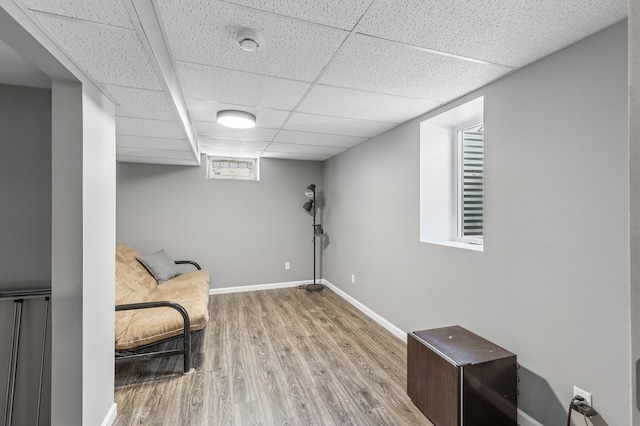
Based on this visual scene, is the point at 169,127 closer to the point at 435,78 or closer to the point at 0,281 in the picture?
the point at 0,281

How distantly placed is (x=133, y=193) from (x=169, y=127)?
2.30 m

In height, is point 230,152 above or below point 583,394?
above

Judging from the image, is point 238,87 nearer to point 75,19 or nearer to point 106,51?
point 106,51

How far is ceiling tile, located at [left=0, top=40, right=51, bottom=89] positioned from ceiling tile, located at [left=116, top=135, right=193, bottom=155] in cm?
104

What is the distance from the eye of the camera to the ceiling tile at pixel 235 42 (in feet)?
4.32

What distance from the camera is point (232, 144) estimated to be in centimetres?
391

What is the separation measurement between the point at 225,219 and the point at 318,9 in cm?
379

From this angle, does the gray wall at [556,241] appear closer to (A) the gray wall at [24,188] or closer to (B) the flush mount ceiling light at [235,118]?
(B) the flush mount ceiling light at [235,118]

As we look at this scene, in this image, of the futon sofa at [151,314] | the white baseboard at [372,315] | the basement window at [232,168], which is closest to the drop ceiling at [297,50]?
the futon sofa at [151,314]

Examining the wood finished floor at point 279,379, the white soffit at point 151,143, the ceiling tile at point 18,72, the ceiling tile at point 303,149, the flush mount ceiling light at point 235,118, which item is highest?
the ceiling tile at point 303,149

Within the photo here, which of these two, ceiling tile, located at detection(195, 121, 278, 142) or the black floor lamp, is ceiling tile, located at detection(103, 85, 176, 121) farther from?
the black floor lamp

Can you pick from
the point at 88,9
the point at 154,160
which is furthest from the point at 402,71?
the point at 154,160

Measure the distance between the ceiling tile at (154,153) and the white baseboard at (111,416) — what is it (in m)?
2.44

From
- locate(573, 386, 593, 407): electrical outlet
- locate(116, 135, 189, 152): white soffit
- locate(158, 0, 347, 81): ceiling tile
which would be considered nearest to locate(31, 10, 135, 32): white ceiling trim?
locate(158, 0, 347, 81): ceiling tile
